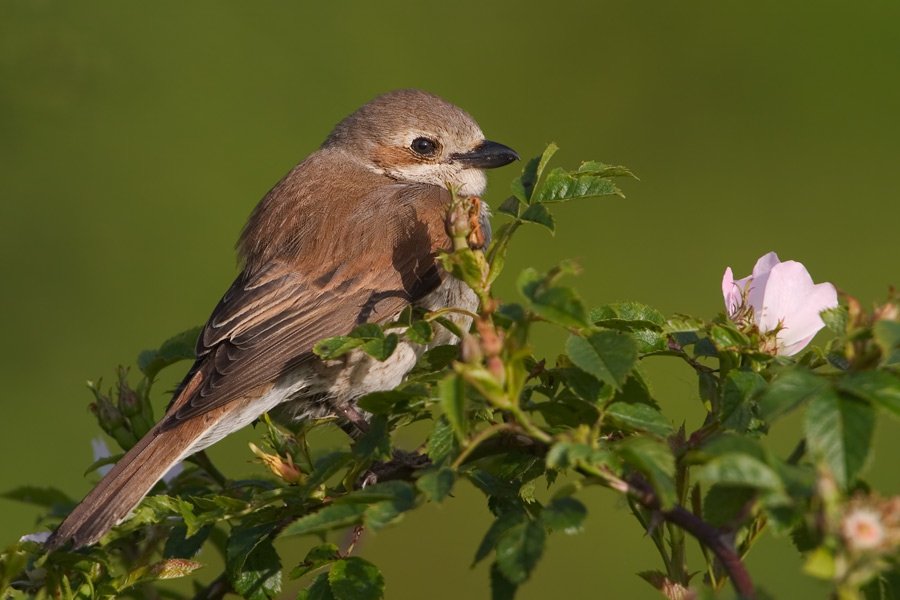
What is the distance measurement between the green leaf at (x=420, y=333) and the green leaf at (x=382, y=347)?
0.03 metres

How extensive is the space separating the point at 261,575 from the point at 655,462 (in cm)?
94

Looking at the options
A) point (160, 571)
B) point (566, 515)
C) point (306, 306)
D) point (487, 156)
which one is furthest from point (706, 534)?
point (487, 156)

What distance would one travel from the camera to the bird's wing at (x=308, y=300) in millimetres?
2762

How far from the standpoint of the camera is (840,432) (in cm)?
121

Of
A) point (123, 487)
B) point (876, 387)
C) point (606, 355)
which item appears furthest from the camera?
point (123, 487)

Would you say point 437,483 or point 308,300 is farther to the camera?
point 308,300

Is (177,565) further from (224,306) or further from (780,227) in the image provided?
(780,227)

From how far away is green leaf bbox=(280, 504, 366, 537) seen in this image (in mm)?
1420

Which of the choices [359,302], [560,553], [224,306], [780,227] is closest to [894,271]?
[780,227]

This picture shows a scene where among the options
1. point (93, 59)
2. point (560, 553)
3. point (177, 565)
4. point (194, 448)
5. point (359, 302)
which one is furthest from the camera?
point (93, 59)

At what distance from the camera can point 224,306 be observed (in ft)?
9.87

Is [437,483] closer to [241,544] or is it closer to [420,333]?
[420,333]

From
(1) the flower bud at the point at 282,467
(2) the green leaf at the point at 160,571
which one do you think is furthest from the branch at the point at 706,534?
(2) the green leaf at the point at 160,571

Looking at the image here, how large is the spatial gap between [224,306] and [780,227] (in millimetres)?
2890
